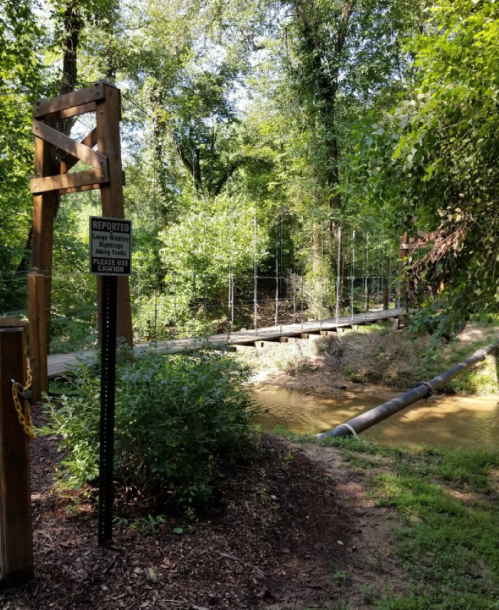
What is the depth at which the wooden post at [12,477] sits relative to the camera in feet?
6.05

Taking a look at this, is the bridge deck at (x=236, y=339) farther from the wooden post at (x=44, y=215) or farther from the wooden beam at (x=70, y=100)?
the wooden beam at (x=70, y=100)

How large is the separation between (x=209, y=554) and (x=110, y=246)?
150cm

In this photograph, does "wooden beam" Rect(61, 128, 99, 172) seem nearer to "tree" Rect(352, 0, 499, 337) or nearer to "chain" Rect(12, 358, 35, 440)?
"tree" Rect(352, 0, 499, 337)

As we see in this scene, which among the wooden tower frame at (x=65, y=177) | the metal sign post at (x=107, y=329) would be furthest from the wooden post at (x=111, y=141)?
the metal sign post at (x=107, y=329)

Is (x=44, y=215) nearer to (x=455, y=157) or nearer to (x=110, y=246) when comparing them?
(x=110, y=246)

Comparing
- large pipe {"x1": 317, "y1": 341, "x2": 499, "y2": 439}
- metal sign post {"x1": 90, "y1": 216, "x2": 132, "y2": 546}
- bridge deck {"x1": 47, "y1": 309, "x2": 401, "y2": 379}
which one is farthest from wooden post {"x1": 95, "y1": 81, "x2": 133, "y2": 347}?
large pipe {"x1": 317, "y1": 341, "x2": 499, "y2": 439}

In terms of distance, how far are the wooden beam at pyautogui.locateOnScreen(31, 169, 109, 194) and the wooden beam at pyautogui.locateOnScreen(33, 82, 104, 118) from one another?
0.61 m

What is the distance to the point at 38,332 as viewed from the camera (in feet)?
15.5

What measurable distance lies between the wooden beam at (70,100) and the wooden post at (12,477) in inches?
119

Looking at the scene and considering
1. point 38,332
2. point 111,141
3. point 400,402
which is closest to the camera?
point 111,141

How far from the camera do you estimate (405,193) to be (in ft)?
10.2

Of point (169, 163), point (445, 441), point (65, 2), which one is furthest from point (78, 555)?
point (169, 163)

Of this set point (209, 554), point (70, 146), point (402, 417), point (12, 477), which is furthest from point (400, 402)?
point (12, 477)

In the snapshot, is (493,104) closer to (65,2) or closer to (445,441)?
(445,441)
